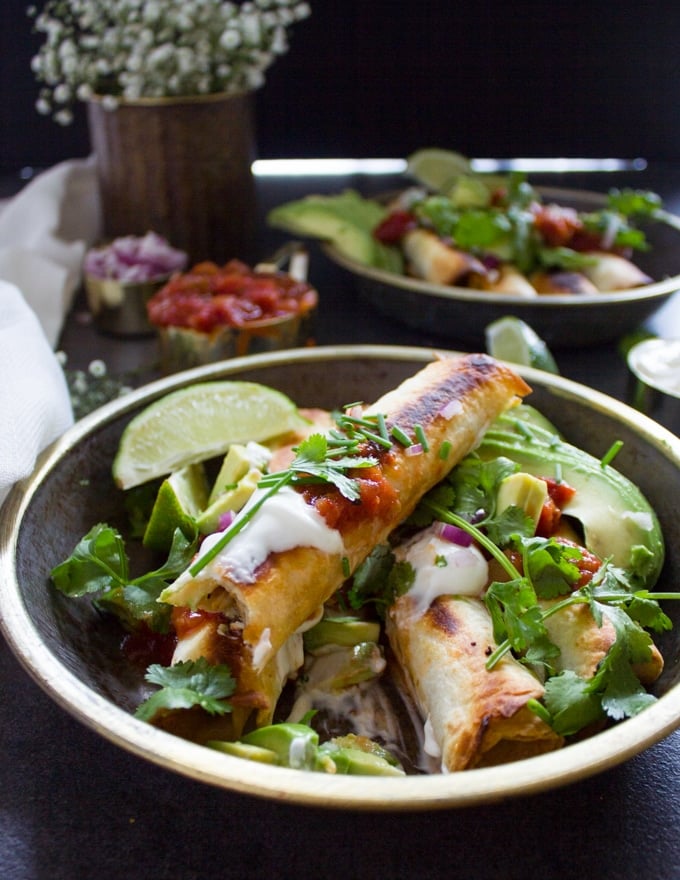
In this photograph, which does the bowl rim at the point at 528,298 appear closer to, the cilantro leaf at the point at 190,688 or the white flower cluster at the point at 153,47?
the white flower cluster at the point at 153,47

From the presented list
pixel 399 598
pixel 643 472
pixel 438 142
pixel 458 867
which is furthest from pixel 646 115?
pixel 458 867

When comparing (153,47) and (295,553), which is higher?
(153,47)

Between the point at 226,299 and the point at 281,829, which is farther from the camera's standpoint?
the point at 226,299

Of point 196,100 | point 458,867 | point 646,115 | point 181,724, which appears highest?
point 196,100

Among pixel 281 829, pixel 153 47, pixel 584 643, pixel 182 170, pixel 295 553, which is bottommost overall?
pixel 281 829

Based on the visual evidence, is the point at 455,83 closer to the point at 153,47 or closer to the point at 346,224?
the point at 346,224

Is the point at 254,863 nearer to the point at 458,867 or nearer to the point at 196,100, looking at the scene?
the point at 458,867

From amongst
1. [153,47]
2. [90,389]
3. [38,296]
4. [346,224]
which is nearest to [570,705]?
[90,389]
